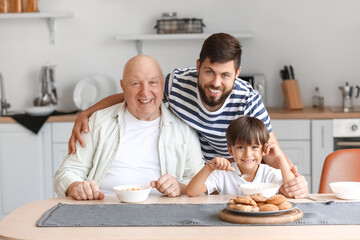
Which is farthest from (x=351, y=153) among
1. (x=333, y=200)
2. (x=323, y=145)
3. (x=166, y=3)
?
(x=166, y=3)

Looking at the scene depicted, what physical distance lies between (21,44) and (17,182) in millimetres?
1162

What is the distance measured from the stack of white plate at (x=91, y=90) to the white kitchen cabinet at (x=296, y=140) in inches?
53.5

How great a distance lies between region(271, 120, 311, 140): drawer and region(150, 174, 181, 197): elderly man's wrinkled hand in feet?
6.56

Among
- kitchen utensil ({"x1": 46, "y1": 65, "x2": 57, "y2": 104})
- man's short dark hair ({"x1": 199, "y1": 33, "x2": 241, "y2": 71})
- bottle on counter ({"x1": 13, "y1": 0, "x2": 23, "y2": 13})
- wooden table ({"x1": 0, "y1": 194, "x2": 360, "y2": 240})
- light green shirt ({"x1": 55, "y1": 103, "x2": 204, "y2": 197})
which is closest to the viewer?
wooden table ({"x1": 0, "y1": 194, "x2": 360, "y2": 240})

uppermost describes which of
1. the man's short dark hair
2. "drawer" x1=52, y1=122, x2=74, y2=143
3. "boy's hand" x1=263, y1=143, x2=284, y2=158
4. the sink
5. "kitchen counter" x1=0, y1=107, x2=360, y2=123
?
the man's short dark hair

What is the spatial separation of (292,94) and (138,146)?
6.87ft

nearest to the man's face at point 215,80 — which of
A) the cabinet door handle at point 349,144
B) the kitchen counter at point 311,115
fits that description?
the kitchen counter at point 311,115

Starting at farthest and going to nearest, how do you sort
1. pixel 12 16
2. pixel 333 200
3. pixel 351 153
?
pixel 12 16 < pixel 351 153 < pixel 333 200

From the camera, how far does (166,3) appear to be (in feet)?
15.3

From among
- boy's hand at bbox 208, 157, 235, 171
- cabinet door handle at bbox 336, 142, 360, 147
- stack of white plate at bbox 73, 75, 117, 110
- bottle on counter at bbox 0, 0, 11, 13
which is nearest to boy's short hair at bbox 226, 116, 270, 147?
boy's hand at bbox 208, 157, 235, 171

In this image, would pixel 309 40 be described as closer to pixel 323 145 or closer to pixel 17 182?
pixel 323 145

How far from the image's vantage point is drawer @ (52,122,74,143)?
4.25 meters

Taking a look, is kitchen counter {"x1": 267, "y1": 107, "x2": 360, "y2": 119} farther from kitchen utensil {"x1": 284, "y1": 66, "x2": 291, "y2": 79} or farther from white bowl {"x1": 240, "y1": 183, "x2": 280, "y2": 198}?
white bowl {"x1": 240, "y1": 183, "x2": 280, "y2": 198}

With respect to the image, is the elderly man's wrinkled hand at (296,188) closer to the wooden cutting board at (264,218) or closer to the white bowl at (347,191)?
the white bowl at (347,191)
